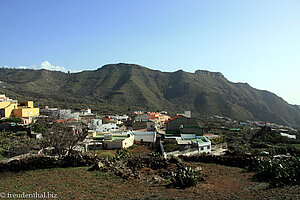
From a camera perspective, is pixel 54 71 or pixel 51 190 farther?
pixel 54 71

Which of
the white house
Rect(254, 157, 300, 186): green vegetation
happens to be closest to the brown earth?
Rect(254, 157, 300, 186): green vegetation

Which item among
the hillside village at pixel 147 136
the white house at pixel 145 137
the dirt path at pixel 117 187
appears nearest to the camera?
the dirt path at pixel 117 187

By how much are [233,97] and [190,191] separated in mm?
150405

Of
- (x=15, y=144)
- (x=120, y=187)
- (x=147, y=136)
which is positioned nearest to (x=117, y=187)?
(x=120, y=187)

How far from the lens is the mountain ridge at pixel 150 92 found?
11069cm

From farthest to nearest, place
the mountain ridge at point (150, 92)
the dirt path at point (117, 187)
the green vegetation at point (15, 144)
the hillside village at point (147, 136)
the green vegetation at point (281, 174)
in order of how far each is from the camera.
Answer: the mountain ridge at point (150, 92)
the hillside village at point (147, 136)
the green vegetation at point (15, 144)
the green vegetation at point (281, 174)
the dirt path at point (117, 187)

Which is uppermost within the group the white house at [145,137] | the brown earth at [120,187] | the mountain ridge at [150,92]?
the mountain ridge at [150,92]

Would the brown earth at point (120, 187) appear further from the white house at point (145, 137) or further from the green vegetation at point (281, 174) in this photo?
the white house at point (145, 137)

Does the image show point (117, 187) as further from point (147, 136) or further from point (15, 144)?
point (147, 136)

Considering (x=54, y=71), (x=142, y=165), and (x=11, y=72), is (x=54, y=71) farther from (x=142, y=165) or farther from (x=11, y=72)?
(x=142, y=165)

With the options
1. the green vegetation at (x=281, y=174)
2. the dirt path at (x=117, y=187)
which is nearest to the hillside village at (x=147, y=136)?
the green vegetation at (x=281, y=174)

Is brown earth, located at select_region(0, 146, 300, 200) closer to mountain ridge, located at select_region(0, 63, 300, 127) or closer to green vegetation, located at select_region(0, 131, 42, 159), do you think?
green vegetation, located at select_region(0, 131, 42, 159)

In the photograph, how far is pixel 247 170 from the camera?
12.9m

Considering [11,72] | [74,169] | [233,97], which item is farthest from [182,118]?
[11,72]
